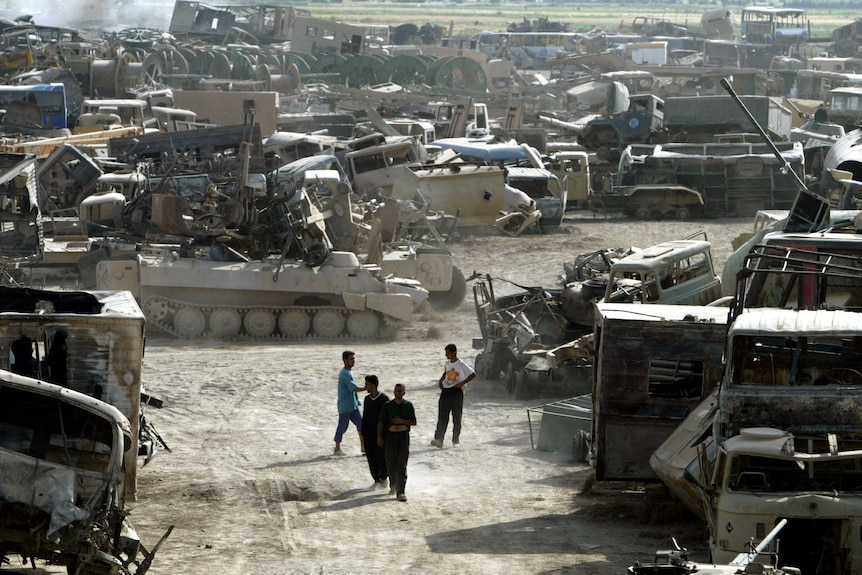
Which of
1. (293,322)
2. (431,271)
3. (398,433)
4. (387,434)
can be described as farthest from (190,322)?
(398,433)

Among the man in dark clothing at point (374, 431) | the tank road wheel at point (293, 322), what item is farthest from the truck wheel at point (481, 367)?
the man in dark clothing at point (374, 431)

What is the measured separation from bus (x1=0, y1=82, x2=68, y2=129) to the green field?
83.1 meters

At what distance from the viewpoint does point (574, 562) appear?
1127 cm

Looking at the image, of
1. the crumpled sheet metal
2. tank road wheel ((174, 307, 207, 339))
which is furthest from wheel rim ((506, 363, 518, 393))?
the crumpled sheet metal

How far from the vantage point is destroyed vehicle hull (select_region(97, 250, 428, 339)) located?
22984mm

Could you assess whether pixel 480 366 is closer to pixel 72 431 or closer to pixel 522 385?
pixel 522 385

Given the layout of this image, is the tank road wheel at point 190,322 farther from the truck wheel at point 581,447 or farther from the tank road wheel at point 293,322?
the truck wheel at point 581,447

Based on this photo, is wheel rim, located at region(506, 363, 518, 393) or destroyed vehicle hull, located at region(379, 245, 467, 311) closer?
wheel rim, located at region(506, 363, 518, 393)

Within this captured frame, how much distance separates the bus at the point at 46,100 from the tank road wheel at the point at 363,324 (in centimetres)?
2411

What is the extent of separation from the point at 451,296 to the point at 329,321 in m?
3.42

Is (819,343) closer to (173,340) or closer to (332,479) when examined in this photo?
(332,479)

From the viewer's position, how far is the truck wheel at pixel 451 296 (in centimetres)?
2594

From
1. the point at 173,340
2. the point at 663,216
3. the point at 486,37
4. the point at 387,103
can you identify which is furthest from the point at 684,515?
the point at 486,37

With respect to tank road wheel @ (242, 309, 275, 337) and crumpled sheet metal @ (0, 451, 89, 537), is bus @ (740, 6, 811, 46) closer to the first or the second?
tank road wheel @ (242, 309, 275, 337)
